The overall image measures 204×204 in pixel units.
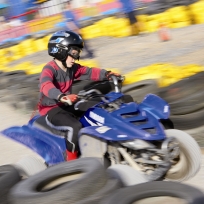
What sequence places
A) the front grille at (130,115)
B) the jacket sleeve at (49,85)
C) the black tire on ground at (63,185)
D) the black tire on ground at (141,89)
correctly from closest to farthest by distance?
the black tire on ground at (63,185) < the front grille at (130,115) < the jacket sleeve at (49,85) < the black tire on ground at (141,89)

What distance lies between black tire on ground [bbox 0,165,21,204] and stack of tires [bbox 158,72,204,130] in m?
1.81

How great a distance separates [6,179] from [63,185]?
2.55 feet

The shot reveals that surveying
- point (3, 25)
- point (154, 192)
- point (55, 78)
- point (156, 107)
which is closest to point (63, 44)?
point (55, 78)

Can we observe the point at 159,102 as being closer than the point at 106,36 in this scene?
Yes

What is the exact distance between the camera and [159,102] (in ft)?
14.9

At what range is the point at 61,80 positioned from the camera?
15.9ft

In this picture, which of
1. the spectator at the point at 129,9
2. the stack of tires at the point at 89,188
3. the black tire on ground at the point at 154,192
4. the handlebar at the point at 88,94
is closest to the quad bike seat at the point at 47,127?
the handlebar at the point at 88,94

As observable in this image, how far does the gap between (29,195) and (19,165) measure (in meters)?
1.19

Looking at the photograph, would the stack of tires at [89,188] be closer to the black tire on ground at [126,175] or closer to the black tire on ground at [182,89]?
the black tire on ground at [126,175]

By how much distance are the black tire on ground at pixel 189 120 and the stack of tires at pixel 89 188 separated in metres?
1.29

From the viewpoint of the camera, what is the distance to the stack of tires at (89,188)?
310 cm

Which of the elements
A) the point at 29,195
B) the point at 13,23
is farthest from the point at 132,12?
the point at 29,195

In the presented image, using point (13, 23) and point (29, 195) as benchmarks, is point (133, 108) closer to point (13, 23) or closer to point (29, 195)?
point (29, 195)

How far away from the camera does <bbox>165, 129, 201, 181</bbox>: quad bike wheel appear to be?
4082 mm
